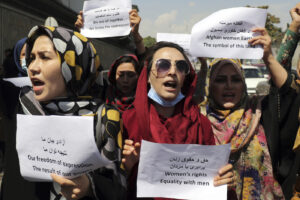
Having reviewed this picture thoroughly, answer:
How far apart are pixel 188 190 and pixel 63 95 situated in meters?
0.89

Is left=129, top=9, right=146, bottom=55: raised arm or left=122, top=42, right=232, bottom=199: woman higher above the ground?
left=129, top=9, right=146, bottom=55: raised arm

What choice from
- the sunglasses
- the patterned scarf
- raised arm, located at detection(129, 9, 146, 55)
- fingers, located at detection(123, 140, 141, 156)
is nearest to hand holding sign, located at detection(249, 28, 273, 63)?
the sunglasses

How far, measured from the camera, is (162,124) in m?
1.99

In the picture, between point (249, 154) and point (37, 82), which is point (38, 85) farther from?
point (249, 154)

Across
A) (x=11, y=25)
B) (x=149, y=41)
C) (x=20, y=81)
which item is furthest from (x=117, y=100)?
(x=149, y=41)

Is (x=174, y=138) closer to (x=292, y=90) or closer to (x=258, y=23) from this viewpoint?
(x=292, y=90)

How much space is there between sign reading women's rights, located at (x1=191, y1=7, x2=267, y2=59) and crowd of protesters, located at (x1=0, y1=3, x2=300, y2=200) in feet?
0.27

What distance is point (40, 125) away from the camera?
4.64 ft

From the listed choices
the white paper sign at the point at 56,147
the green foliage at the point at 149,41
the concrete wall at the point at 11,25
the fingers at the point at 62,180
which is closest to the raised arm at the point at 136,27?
A: the white paper sign at the point at 56,147

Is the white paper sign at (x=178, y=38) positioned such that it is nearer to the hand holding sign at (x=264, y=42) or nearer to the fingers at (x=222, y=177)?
the hand holding sign at (x=264, y=42)

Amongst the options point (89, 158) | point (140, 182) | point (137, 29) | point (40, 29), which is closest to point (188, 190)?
point (140, 182)

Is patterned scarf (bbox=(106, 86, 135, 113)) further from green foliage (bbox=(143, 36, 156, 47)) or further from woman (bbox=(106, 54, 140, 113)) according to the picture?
green foliage (bbox=(143, 36, 156, 47))

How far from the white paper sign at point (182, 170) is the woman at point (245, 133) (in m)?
0.61

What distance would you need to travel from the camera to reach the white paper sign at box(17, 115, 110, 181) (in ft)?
4.51
